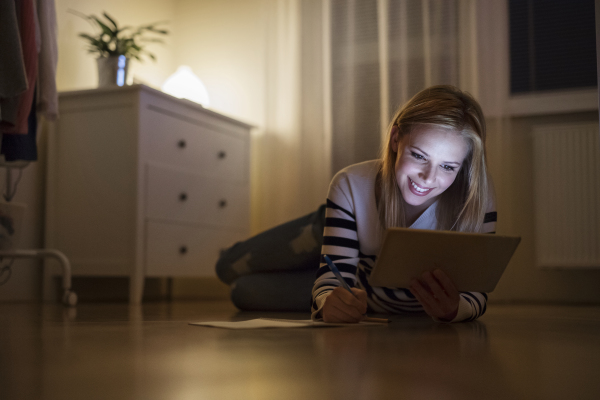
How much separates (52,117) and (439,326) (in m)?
1.36

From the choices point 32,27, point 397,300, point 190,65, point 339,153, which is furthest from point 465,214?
point 190,65

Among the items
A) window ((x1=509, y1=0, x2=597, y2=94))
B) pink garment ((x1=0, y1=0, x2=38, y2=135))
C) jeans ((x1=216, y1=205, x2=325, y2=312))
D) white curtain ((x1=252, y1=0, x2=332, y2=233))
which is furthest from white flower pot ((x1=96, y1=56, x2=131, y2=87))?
window ((x1=509, y1=0, x2=597, y2=94))

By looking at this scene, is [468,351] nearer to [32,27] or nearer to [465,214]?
[465,214]

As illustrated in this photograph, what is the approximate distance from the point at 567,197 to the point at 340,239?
1683mm

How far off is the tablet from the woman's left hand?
0.04 feet

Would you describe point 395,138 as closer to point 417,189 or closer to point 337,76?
point 417,189

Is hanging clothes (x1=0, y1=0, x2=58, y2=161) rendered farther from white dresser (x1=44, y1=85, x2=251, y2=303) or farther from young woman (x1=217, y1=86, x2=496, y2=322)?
young woman (x1=217, y1=86, x2=496, y2=322)

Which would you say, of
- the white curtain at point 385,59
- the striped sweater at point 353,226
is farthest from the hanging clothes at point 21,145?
the white curtain at point 385,59

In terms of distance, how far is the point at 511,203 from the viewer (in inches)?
106

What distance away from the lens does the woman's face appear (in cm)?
113

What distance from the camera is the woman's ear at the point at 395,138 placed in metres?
1.22

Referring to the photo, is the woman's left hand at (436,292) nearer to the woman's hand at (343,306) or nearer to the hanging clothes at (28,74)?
the woman's hand at (343,306)

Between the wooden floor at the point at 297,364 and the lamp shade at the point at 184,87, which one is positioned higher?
Answer: the lamp shade at the point at 184,87

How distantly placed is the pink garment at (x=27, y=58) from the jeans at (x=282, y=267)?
0.77m
